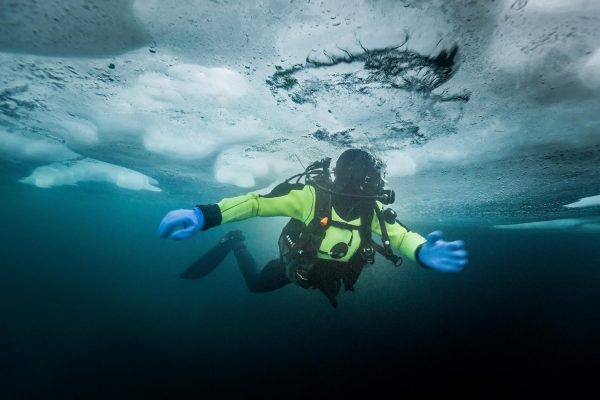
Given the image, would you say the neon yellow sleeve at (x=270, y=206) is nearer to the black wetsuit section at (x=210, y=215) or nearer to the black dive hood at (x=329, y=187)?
the black wetsuit section at (x=210, y=215)

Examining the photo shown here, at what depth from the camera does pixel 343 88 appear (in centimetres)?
598

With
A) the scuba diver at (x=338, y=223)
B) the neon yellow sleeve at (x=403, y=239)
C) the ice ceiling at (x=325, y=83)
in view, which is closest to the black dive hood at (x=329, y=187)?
the scuba diver at (x=338, y=223)

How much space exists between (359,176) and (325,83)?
2443 millimetres

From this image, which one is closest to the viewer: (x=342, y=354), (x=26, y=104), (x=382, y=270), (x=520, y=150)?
(x=520, y=150)

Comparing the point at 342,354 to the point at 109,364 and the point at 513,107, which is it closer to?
the point at 109,364

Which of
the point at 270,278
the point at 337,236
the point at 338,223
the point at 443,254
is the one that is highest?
the point at 338,223

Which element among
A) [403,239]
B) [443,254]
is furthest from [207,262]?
[443,254]

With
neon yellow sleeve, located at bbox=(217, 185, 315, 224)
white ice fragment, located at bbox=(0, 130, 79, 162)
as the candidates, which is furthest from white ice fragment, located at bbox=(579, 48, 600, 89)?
white ice fragment, located at bbox=(0, 130, 79, 162)

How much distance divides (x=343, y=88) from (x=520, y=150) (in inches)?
236

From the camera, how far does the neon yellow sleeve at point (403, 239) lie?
15.8 ft

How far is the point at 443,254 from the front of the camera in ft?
13.5

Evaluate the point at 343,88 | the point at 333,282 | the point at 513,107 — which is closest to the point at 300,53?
the point at 343,88

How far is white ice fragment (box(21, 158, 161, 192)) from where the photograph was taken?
17.2 meters

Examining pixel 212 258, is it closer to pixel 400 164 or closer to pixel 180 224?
pixel 400 164
